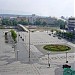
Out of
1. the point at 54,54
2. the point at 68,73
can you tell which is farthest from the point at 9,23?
the point at 68,73

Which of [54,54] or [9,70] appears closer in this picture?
[9,70]

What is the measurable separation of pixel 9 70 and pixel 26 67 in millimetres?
820

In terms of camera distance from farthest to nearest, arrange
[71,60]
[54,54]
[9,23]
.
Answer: [9,23] < [54,54] < [71,60]

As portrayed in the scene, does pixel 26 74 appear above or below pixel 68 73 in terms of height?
below

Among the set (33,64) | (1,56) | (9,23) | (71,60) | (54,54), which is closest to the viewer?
(33,64)

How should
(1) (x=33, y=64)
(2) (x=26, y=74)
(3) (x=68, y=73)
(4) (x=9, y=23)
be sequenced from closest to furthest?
(3) (x=68, y=73), (2) (x=26, y=74), (1) (x=33, y=64), (4) (x=9, y=23)

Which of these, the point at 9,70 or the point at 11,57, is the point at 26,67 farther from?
the point at 11,57

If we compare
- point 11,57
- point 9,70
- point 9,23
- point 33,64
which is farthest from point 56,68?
point 9,23

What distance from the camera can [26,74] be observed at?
309 inches

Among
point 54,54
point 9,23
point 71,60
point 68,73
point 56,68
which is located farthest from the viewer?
point 9,23

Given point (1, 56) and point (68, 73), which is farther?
point (1, 56)

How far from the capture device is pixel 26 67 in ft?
28.9

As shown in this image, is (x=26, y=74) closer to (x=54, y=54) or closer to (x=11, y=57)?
(x=11, y=57)

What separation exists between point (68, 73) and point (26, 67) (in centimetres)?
283
